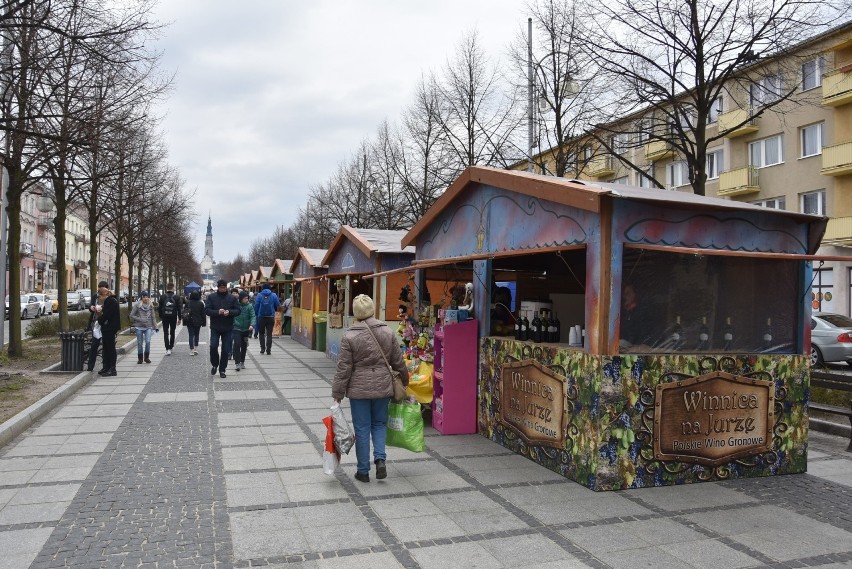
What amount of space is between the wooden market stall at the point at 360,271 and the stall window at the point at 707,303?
235 inches

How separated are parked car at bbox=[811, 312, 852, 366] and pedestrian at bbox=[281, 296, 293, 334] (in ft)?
58.1

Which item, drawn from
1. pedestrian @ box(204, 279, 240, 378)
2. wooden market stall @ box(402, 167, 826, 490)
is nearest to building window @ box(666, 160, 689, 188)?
pedestrian @ box(204, 279, 240, 378)

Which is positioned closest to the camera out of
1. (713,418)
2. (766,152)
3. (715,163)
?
(713,418)

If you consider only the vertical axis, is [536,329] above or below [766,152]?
below

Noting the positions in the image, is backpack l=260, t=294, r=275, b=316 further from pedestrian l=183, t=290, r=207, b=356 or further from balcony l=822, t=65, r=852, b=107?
balcony l=822, t=65, r=852, b=107

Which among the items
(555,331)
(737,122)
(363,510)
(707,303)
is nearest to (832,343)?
(707,303)

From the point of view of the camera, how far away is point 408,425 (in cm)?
615

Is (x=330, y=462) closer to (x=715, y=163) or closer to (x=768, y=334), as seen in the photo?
(x=768, y=334)

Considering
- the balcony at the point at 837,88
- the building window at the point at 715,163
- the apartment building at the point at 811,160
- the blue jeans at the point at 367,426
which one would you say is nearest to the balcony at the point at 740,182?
the apartment building at the point at 811,160

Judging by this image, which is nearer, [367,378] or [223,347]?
[367,378]

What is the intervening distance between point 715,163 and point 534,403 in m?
30.4

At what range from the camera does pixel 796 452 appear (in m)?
6.45

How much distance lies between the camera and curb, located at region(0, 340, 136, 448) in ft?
24.0

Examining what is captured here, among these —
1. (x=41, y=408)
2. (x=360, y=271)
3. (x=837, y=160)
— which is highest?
(x=837, y=160)
